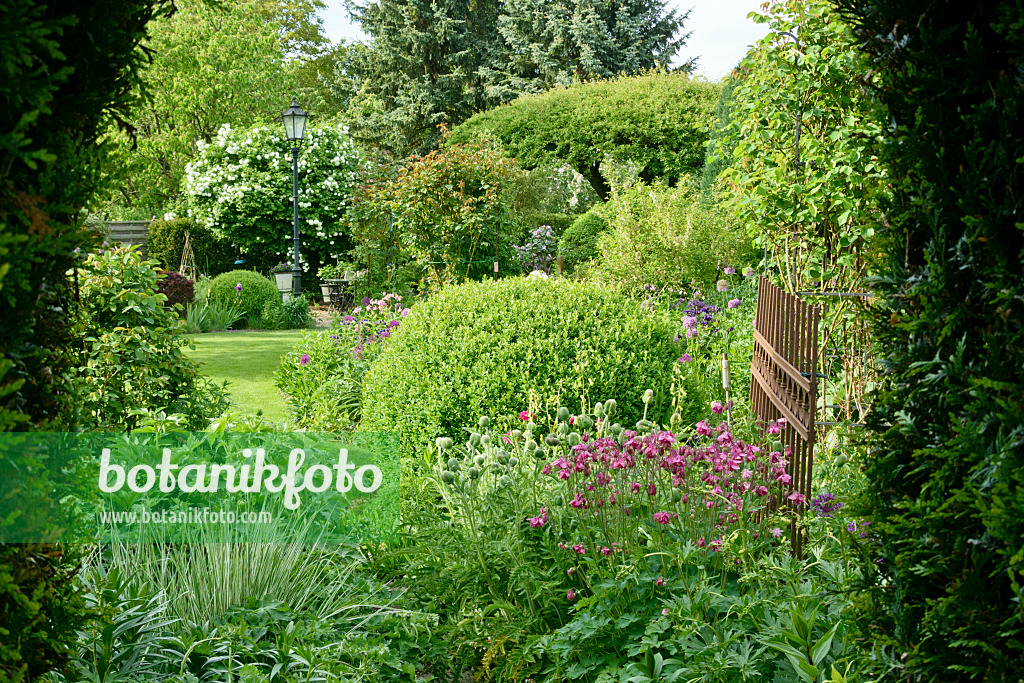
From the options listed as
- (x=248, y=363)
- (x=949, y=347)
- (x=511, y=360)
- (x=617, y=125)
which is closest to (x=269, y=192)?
(x=617, y=125)

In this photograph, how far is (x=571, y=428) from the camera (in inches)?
196

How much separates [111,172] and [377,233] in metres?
9.84

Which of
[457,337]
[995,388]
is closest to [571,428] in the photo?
[457,337]

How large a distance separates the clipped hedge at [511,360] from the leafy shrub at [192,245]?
1294 cm

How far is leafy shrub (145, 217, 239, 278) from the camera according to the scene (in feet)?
56.1

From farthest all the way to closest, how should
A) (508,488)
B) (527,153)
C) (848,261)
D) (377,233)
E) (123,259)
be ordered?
(527,153)
(377,233)
(848,261)
(123,259)
(508,488)

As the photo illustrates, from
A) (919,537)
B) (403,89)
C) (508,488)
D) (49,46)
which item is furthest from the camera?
(403,89)

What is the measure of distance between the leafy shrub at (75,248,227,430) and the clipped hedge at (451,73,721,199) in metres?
14.7

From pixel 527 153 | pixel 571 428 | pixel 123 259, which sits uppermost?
pixel 527 153

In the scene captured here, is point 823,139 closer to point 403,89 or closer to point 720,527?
point 720,527

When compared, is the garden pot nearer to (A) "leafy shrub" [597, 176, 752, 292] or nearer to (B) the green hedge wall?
(A) "leafy shrub" [597, 176, 752, 292]

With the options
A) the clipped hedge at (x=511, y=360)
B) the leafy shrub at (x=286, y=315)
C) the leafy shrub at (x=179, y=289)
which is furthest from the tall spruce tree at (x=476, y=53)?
the clipped hedge at (x=511, y=360)

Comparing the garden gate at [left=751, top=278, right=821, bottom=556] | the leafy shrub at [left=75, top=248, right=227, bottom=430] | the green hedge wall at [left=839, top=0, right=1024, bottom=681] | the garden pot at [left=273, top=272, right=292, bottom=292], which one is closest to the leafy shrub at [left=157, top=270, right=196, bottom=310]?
the garden pot at [left=273, top=272, right=292, bottom=292]

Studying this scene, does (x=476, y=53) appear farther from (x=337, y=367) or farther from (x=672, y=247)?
(x=337, y=367)
